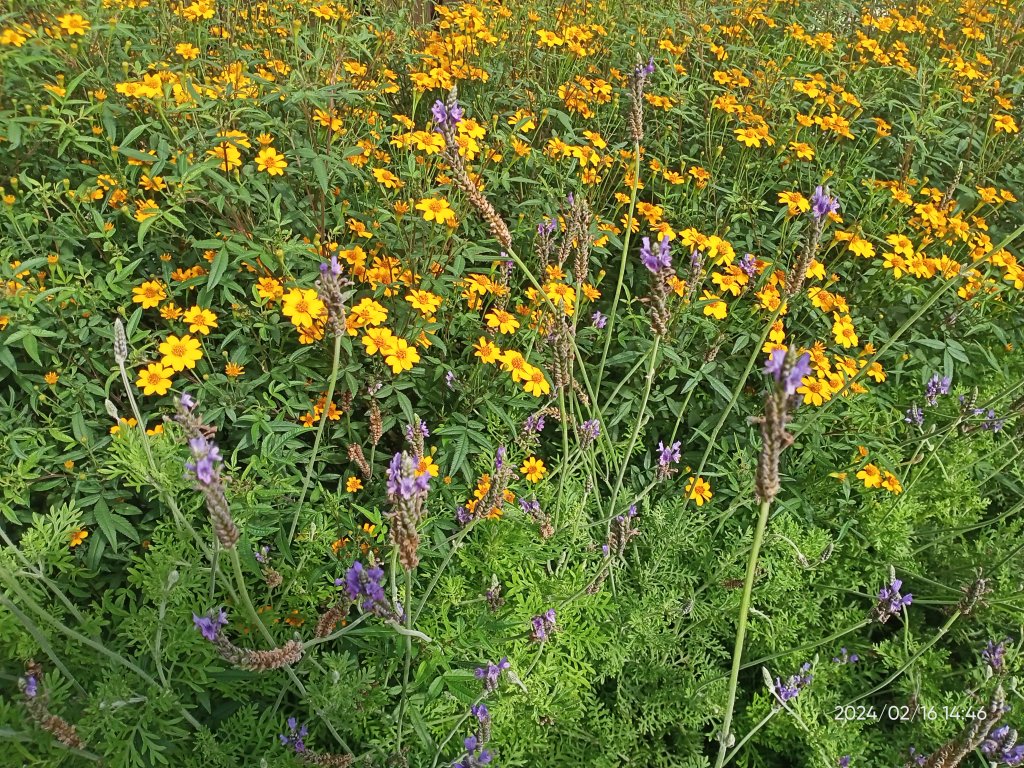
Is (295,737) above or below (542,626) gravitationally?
below

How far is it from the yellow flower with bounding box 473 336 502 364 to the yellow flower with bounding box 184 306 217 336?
0.88 metres

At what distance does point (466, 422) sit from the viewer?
232 cm

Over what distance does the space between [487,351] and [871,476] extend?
1419 millimetres

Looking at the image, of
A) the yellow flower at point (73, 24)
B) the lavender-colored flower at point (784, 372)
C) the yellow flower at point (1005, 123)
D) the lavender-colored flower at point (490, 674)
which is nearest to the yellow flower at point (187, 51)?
the yellow flower at point (73, 24)

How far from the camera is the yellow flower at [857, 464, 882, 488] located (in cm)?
229

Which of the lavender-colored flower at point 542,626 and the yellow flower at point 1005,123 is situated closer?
the lavender-colored flower at point 542,626

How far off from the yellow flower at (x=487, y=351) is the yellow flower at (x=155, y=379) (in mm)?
987

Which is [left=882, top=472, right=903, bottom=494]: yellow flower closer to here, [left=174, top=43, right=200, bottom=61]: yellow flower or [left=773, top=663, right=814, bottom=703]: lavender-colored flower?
[left=773, top=663, right=814, bottom=703]: lavender-colored flower

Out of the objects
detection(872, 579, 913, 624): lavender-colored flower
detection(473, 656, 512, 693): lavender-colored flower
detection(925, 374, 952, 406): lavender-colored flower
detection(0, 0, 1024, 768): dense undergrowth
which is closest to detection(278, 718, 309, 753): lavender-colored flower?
detection(0, 0, 1024, 768): dense undergrowth

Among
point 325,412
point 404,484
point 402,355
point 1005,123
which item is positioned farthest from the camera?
point 1005,123

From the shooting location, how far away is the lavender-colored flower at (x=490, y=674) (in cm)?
148

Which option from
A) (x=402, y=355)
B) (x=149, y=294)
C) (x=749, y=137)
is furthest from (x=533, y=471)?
(x=749, y=137)

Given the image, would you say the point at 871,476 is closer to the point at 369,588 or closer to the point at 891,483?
the point at 891,483

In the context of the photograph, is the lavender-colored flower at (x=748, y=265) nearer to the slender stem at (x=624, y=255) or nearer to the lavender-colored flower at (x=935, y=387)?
the slender stem at (x=624, y=255)
